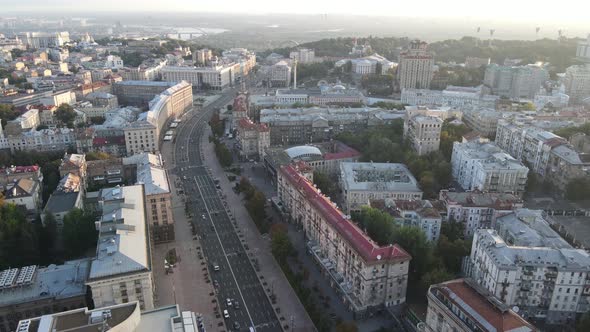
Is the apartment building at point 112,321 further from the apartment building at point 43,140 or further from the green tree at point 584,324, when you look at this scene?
the apartment building at point 43,140

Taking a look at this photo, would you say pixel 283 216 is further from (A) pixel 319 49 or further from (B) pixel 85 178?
(A) pixel 319 49

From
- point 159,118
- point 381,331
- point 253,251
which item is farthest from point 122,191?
point 159,118

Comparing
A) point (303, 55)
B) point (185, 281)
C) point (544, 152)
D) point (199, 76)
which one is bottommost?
point (185, 281)

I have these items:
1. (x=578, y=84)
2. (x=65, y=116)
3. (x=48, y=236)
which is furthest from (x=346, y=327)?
(x=578, y=84)

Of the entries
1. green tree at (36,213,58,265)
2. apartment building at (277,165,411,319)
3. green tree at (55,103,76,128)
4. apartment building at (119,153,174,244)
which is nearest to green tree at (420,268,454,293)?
apartment building at (277,165,411,319)

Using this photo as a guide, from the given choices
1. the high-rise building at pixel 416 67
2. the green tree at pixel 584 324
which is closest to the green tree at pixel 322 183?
the green tree at pixel 584 324

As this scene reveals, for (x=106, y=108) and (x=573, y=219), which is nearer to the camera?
(x=573, y=219)

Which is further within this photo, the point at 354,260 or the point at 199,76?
the point at 199,76

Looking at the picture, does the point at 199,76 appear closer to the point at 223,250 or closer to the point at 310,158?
the point at 310,158
